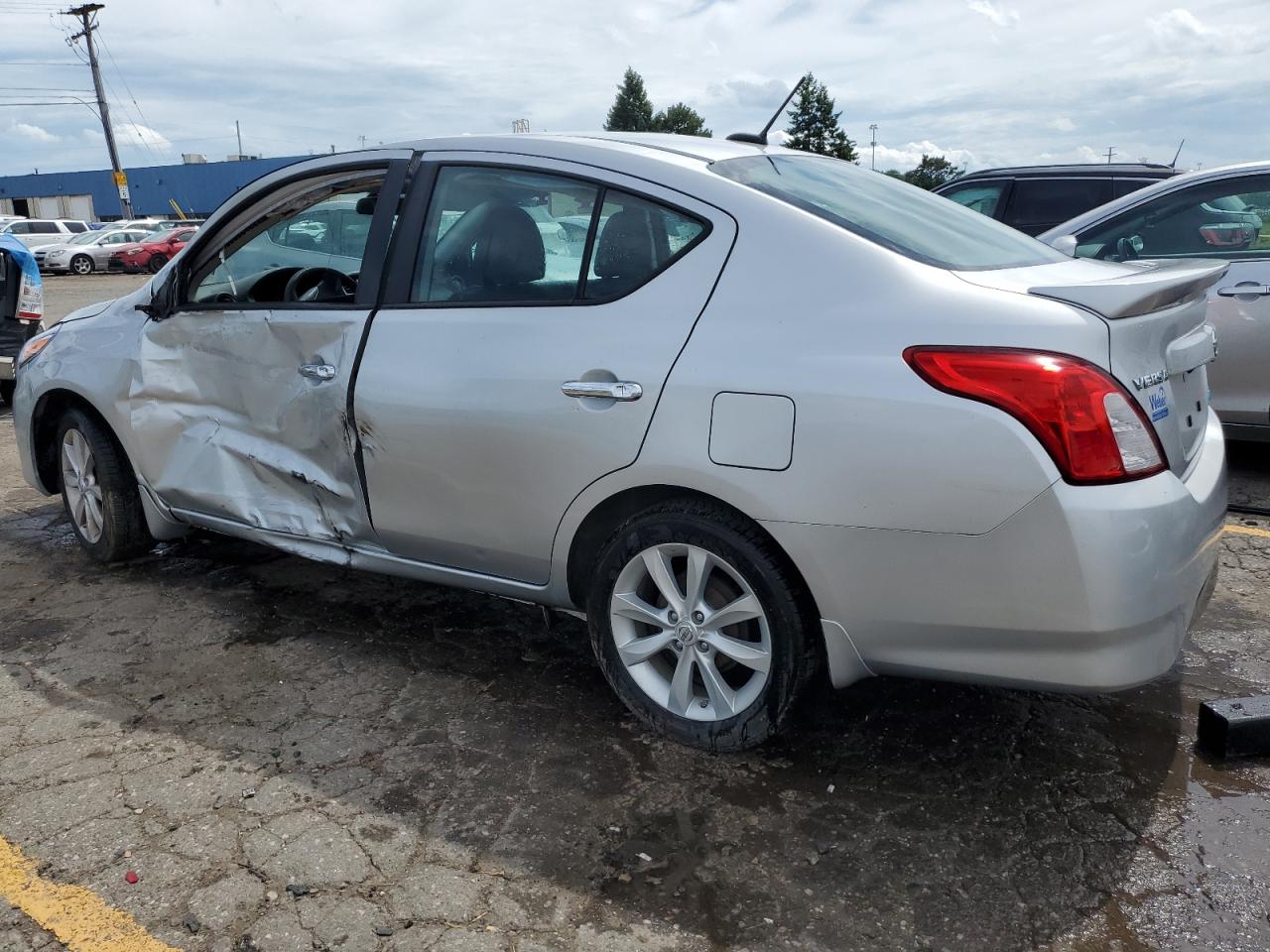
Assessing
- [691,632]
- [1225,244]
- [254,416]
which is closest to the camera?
[691,632]

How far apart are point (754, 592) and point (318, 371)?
5.41ft

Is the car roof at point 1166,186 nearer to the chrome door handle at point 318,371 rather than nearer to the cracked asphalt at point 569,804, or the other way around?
the cracked asphalt at point 569,804

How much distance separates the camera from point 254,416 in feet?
12.2

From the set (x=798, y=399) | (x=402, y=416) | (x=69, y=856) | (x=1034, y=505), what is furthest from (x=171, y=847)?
(x=1034, y=505)

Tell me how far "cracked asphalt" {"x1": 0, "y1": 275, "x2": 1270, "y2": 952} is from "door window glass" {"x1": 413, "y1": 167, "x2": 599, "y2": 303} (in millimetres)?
1257

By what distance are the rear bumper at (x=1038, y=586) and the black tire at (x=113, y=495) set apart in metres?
3.03

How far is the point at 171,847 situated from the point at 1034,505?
7.07ft

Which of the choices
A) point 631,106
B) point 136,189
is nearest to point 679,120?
point 631,106

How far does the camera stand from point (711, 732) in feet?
9.42

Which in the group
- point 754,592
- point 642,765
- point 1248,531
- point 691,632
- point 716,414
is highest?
point 716,414

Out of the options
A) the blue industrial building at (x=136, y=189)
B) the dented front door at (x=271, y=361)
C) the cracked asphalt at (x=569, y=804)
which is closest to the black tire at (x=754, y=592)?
the cracked asphalt at (x=569, y=804)

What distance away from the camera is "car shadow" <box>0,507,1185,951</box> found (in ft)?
7.72

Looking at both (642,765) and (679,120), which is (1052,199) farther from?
(679,120)

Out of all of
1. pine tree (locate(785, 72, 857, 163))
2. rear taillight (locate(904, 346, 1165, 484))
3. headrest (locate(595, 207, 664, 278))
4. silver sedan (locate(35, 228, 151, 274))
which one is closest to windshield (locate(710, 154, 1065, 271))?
headrest (locate(595, 207, 664, 278))
